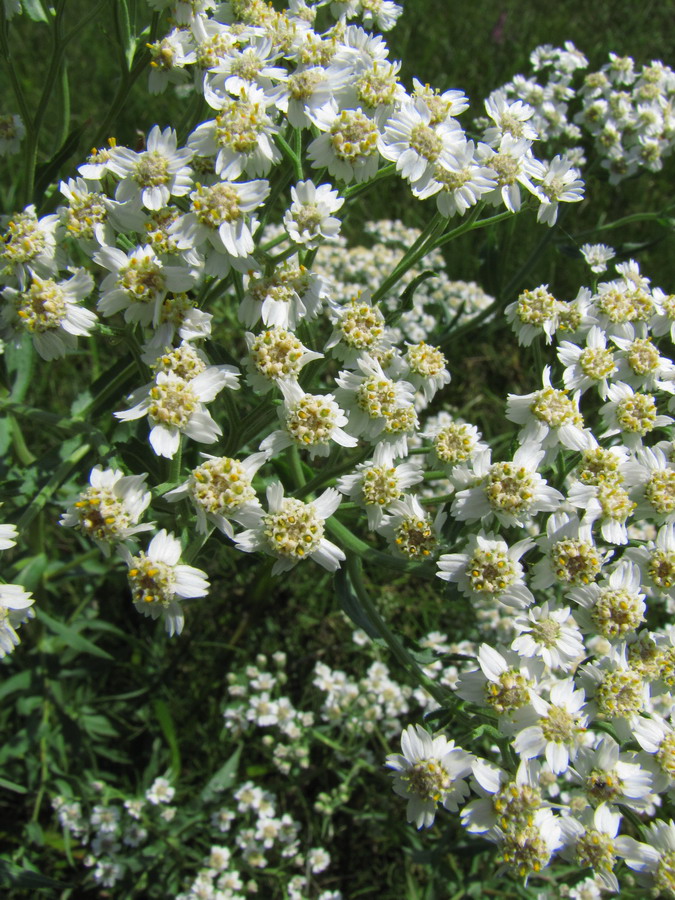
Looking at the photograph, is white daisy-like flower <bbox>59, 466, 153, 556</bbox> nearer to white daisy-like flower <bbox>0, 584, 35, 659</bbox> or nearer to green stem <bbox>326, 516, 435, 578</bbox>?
white daisy-like flower <bbox>0, 584, 35, 659</bbox>

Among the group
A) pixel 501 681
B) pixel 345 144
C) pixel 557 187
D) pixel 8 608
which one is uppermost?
pixel 557 187

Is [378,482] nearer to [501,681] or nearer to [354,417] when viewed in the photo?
[354,417]

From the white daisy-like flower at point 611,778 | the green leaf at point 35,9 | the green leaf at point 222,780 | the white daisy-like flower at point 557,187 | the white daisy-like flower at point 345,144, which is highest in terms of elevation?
the white daisy-like flower at point 557,187

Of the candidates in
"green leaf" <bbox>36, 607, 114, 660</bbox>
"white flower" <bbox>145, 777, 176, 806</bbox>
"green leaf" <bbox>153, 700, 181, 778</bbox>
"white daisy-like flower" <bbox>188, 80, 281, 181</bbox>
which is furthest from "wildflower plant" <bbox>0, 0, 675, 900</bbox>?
"white flower" <bbox>145, 777, 176, 806</bbox>

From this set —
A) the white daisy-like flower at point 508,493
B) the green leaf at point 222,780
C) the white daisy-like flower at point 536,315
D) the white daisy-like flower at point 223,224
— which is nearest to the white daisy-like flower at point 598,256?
the white daisy-like flower at point 536,315

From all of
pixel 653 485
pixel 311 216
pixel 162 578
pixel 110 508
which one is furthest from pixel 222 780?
pixel 311 216

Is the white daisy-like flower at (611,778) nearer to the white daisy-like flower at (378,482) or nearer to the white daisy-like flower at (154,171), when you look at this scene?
the white daisy-like flower at (378,482)
